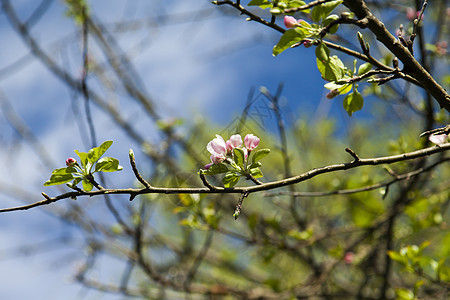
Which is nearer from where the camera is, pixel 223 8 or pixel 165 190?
Answer: pixel 165 190

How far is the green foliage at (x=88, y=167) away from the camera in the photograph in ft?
3.04

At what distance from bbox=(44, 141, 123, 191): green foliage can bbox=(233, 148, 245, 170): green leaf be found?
0.27 metres

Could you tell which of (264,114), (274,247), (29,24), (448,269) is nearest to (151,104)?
(29,24)

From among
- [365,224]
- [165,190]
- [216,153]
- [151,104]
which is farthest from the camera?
[151,104]

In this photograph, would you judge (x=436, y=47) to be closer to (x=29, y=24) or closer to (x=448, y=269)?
(x=448, y=269)

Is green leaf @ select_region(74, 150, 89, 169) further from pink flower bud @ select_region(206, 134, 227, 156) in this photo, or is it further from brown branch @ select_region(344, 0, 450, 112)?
brown branch @ select_region(344, 0, 450, 112)

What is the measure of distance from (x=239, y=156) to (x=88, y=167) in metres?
0.35

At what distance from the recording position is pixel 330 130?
15.0 feet

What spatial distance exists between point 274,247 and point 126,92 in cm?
182

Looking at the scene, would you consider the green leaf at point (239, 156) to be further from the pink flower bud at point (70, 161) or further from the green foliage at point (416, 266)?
the green foliage at point (416, 266)

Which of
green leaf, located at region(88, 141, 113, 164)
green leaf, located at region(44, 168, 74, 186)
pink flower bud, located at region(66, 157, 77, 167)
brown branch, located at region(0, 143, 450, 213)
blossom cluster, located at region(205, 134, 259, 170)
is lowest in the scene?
brown branch, located at region(0, 143, 450, 213)

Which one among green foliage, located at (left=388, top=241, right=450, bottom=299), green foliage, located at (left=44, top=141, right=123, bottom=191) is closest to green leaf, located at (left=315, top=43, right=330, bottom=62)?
green foliage, located at (left=44, top=141, right=123, bottom=191)

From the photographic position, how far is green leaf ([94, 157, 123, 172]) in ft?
3.11

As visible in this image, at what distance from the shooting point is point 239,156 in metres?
0.95
